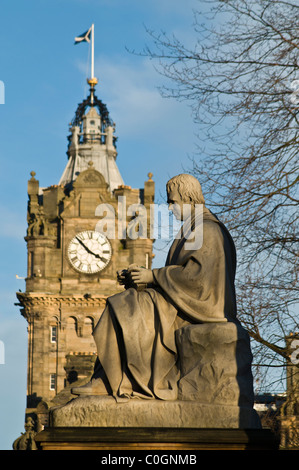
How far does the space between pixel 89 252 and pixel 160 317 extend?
75768 millimetres

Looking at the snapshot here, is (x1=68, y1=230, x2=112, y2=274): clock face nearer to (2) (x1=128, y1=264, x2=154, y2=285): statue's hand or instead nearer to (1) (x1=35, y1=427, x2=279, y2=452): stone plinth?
(2) (x1=128, y1=264, x2=154, y2=285): statue's hand

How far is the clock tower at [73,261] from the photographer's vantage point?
84.8m

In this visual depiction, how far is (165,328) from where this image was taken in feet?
35.9

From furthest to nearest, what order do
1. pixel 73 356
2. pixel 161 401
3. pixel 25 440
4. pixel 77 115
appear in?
pixel 77 115 < pixel 73 356 < pixel 25 440 < pixel 161 401

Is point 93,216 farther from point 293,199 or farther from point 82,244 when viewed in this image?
point 293,199

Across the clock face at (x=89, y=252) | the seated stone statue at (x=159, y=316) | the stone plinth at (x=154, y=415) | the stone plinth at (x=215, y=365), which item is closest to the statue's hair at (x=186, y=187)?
the seated stone statue at (x=159, y=316)

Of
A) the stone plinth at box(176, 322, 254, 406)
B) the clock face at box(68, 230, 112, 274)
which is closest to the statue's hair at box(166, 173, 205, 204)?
the stone plinth at box(176, 322, 254, 406)

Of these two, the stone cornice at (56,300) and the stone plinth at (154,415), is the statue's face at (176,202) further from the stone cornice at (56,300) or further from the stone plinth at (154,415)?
the stone cornice at (56,300)

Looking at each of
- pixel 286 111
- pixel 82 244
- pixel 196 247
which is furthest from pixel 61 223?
pixel 196 247

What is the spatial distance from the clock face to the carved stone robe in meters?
74.6

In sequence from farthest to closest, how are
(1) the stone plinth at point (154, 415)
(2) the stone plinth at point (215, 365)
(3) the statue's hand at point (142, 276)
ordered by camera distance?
1. (3) the statue's hand at point (142, 276)
2. (2) the stone plinth at point (215, 365)
3. (1) the stone plinth at point (154, 415)

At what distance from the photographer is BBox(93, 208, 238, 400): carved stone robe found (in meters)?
10.9

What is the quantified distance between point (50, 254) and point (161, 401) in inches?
3037

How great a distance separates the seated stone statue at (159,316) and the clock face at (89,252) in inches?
2933
